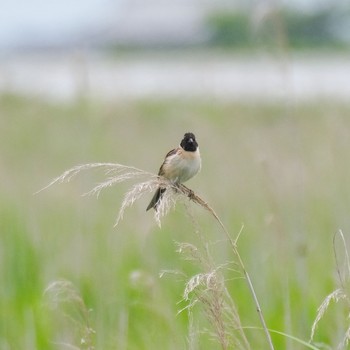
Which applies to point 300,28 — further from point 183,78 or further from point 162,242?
point 162,242

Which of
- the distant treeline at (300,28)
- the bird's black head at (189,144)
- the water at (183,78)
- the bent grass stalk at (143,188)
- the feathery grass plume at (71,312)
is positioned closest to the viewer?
the bent grass stalk at (143,188)

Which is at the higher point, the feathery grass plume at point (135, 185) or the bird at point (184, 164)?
the feathery grass plume at point (135, 185)

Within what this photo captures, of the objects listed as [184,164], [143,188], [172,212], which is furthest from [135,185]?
[172,212]

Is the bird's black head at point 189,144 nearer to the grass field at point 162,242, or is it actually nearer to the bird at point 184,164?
the bird at point 184,164

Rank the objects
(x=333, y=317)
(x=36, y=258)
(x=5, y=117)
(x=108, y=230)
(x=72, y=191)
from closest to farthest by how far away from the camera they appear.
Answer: (x=333, y=317)
(x=36, y=258)
(x=108, y=230)
(x=72, y=191)
(x=5, y=117)

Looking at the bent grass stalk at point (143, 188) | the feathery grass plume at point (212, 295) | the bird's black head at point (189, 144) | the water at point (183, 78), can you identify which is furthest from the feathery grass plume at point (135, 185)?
the water at point (183, 78)

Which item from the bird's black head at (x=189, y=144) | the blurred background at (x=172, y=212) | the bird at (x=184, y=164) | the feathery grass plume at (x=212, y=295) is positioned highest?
the bird's black head at (x=189, y=144)

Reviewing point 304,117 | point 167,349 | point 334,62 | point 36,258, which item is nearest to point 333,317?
point 167,349

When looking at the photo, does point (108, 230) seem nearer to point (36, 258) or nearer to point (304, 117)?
point (36, 258)
